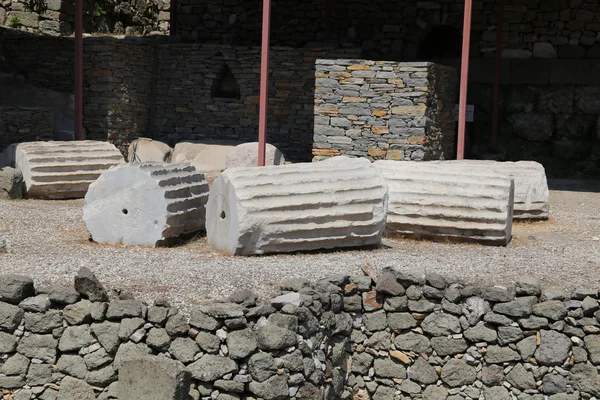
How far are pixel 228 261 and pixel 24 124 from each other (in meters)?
7.36

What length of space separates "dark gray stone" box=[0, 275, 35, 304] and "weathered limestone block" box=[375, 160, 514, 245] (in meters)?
3.69

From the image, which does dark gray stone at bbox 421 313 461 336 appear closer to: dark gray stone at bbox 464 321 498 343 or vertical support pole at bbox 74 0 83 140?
dark gray stone at bbox 464 321 498 343

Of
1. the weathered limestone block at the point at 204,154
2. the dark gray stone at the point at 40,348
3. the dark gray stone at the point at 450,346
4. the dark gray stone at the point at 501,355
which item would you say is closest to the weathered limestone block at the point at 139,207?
the dark gray stone at the point at 40,348

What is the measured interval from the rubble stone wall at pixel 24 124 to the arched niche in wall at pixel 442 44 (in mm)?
6606

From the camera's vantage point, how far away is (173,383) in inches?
225

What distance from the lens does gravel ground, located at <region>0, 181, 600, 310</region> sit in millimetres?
6664

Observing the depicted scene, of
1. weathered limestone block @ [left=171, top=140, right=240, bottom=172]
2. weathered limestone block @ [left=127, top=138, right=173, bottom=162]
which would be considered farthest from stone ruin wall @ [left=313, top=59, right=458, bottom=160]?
weathered limestone block @ [left=127, top=138, right=173, bottom=162]

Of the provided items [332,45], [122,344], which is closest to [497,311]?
[122,344]

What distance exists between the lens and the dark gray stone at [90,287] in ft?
20.4

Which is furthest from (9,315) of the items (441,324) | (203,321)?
(441,324)

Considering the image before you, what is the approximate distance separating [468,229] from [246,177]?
2197mm

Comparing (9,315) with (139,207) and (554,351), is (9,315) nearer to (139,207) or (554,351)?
(139,207)

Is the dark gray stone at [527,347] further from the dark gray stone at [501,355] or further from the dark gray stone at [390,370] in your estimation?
the dark gray stone at [390,370]

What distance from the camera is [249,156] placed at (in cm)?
1417
